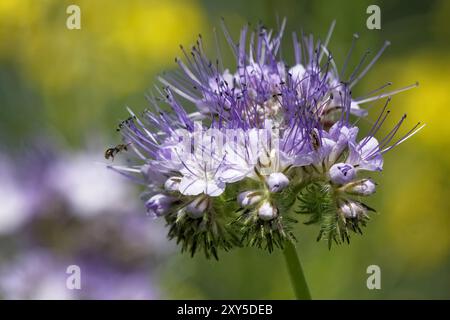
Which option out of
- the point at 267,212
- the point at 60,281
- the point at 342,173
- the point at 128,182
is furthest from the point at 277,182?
the point at 128,182

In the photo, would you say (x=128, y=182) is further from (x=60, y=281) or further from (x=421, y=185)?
(x=421, y=185)

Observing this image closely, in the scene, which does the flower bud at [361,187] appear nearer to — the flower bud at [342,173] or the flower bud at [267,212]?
the flower bud at [342,173]

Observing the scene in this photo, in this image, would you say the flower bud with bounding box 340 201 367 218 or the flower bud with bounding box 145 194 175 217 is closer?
the flower bud with bounding box 340 201 367 218

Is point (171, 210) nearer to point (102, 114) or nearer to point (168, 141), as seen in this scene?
point (168, 141)

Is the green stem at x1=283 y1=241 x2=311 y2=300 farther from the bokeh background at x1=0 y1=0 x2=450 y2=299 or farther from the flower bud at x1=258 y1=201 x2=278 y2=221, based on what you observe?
the bokeh background at x1=0 y1=0 x2=450 y2=299

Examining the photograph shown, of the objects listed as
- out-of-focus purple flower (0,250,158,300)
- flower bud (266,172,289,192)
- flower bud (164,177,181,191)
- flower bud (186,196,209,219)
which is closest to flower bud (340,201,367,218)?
flower bud (266,172,289,192)

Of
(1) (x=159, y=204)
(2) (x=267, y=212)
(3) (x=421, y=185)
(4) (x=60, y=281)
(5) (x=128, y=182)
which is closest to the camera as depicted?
(2) (x=267, y=212)
